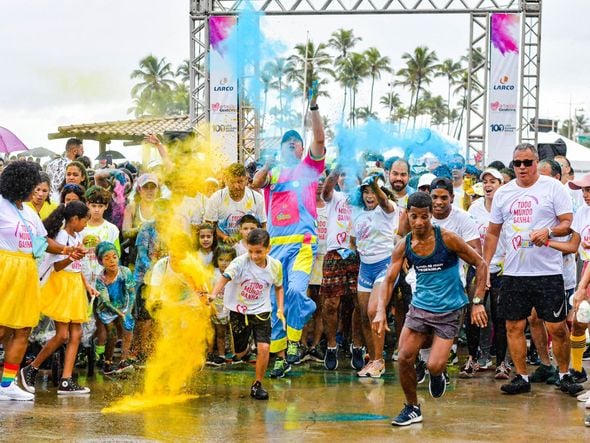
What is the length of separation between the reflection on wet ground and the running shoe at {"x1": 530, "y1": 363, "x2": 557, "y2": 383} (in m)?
0.16

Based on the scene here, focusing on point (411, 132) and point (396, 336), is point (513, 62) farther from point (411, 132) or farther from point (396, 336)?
point (396, 336)

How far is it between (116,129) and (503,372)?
14.4 metres

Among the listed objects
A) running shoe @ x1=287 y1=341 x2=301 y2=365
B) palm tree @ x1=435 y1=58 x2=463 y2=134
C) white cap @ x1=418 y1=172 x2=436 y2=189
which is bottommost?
running shoe @ x1=287 y1=341 x2=301 y2=365

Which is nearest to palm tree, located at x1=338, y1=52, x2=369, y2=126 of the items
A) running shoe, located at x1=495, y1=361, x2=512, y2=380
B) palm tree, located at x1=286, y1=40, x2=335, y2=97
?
palm tree, located at x1=286, y1=40, x2=335, y2=97

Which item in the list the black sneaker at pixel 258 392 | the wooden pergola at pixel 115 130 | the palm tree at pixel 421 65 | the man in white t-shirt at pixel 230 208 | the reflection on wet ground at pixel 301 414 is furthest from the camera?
the palm tree at pixel 421 65

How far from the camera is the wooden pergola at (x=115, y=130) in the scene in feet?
65.7

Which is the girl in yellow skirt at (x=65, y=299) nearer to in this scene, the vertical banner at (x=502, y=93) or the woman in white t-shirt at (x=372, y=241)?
the woman in white t-shirt at (x=372, y=241)

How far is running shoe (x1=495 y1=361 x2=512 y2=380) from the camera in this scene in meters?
9.00

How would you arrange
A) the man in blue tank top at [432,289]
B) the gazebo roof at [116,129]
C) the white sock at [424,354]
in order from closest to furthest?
the man in blue tank top at [432,289] → the white sock at [424,354] → the gazebo roof at [116,129]

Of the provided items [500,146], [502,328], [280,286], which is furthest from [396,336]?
[500,146]

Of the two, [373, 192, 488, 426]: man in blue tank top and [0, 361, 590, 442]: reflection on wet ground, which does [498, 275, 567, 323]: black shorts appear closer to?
[0, 361, 590, 442]: reflection on wet ground

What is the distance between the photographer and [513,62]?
18.7 m

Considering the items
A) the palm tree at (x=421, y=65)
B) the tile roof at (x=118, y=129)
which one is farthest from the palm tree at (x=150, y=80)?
the palm tree at (x=421, y=65)

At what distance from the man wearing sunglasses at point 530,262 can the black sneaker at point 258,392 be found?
209cm
